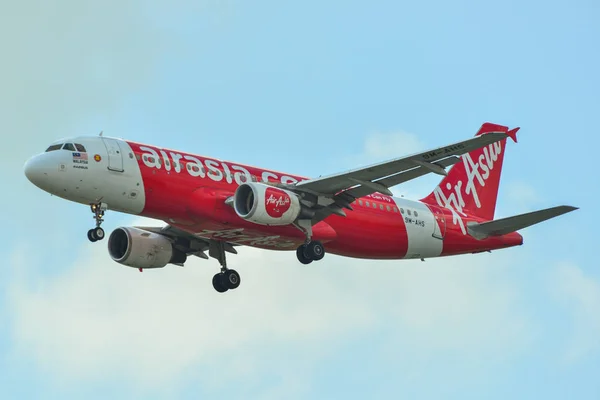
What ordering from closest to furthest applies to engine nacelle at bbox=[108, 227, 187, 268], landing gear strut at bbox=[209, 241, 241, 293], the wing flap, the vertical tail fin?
the wing flap, engine nacelle at bbox=[108, 227, 187, 268], landing gear strut at bbox=[209, 241, 241, 293], the vertical tail fin

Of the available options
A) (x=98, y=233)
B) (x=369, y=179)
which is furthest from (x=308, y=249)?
(x=98, y=233)

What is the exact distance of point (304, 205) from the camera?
161 feet

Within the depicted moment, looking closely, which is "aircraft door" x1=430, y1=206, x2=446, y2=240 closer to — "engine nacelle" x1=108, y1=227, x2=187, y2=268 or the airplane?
the airplane

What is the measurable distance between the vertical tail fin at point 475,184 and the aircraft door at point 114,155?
51.9 feet

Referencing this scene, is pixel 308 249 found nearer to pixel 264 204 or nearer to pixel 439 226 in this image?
pixel 264 204

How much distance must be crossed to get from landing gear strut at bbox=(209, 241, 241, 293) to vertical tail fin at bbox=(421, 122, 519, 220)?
9498 millimetres

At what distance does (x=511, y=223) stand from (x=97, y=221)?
17.6 m

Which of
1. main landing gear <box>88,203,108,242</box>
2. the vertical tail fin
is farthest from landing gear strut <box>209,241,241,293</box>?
the vertical tail fin

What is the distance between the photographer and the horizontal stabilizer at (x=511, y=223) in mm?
49812

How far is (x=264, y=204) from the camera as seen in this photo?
46812 mm

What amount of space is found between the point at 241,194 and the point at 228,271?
6764mm

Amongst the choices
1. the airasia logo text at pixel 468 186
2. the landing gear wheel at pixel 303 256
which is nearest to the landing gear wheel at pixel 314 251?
the landing gear wheel at pixel 303 256

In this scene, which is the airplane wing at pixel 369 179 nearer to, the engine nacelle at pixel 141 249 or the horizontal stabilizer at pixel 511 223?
the horizontal stabilizer at pixel 511 223

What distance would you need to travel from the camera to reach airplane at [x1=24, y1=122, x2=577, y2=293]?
46.1m
